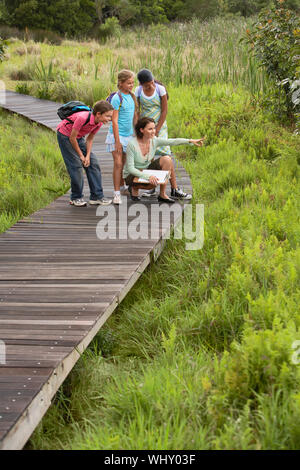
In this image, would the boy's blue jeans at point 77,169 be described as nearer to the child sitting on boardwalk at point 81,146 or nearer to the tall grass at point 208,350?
the child sitting on boardwalk at point 81,146

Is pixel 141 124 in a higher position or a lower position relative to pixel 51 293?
higher

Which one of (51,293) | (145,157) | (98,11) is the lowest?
(51,293)

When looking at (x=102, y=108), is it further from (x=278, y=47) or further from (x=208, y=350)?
(x=278, y=47)

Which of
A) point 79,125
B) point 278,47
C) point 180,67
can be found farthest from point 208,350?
point 180,67

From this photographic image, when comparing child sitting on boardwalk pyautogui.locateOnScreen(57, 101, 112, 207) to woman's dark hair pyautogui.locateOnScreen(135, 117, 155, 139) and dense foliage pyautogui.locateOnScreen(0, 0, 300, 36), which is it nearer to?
woman's dark hair pyautogui.locateOnScreen(135, 117, 155, 139)

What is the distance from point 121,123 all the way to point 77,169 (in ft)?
2.53

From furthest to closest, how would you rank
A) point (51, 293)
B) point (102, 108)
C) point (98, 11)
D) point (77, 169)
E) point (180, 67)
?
point (98, 11) → point (180, 67) → point (77, 169) → point (102, 108) → point (51, 293)

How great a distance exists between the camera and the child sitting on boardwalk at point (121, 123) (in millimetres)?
5348

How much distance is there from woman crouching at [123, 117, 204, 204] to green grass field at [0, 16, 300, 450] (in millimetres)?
639

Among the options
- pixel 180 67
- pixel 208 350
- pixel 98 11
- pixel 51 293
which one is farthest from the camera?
pixel 98 11

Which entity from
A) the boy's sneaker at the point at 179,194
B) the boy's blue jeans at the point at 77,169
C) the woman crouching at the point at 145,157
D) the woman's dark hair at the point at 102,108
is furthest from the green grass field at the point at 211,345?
the woman's dark hair at the point at 102,108

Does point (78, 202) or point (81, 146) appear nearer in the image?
point (81, 146)

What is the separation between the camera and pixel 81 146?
5.46 meters

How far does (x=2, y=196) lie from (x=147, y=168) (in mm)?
1966
